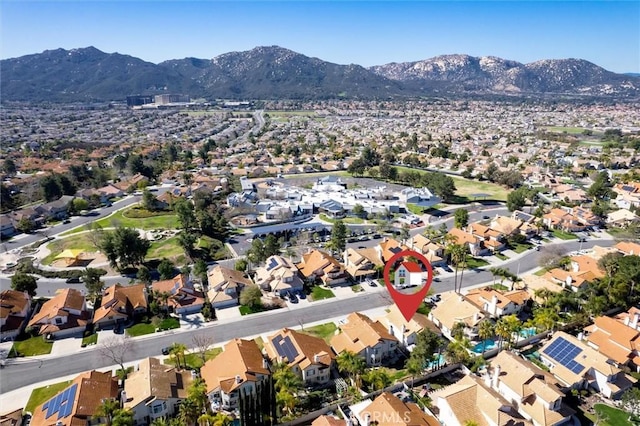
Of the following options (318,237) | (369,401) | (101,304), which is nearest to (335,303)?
(369,401)

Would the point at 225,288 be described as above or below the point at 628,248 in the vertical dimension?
below

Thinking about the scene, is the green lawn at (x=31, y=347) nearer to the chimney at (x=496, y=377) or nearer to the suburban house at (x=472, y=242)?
the chimney at (x=496, y=377)

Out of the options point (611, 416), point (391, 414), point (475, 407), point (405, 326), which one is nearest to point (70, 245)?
point (405, 326)

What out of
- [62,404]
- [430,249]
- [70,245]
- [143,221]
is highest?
[430,249]

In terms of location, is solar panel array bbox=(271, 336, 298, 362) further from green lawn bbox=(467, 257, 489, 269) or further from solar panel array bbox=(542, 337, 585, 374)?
green lawn bbox=(467, 257, 489, 269)

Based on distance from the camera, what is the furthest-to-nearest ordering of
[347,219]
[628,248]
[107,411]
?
1. [347,219]
2. [628,248]
3. [107,411]

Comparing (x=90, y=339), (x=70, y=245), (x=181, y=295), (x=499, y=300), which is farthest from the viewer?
(x=70, y=245)

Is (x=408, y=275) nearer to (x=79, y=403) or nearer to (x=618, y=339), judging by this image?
(x=618, y=339)
